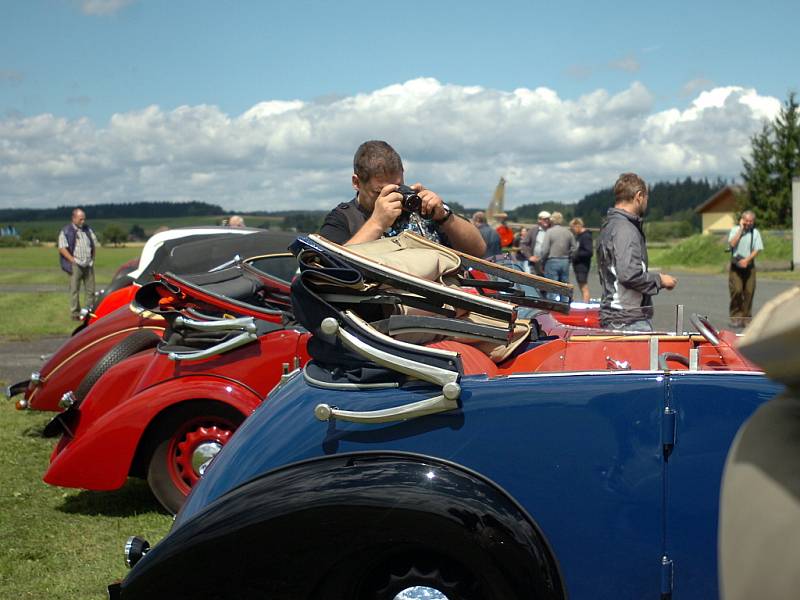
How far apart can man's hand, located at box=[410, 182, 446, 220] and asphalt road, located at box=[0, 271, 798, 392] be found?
3.65 feet

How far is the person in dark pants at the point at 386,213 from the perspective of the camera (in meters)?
4.14

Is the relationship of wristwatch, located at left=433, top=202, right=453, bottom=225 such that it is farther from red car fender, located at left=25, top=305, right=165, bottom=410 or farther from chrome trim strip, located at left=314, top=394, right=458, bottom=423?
red car fender, located at left=25, top=305, right=165, bottom=410

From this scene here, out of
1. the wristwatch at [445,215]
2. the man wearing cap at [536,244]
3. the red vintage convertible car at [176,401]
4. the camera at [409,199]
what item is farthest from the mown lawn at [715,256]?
the camera at [409,199]

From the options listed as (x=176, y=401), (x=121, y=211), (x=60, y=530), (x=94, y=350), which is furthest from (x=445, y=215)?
(x=121, y=211)

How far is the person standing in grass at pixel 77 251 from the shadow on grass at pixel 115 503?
37.7ft

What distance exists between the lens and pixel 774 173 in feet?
145

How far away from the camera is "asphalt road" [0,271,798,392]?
4.16 metres

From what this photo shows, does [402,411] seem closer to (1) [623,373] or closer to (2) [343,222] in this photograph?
(1) [623,373]

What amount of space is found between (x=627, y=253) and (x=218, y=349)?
2.58 meters

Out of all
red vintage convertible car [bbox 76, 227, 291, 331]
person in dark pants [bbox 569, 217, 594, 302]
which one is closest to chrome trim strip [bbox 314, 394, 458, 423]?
red vintage convertible car [bbox 76, 227, 291, 331]

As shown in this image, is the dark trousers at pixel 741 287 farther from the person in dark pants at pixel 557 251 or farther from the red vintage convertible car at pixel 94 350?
the red vintage convertible car at pixel 94 350

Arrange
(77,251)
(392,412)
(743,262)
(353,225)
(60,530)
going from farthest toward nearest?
(77,251)
(743,262)
(60,530)
(353,225)
(392,412)

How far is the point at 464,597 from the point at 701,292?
19.9 m

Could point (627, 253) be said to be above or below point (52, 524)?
above
